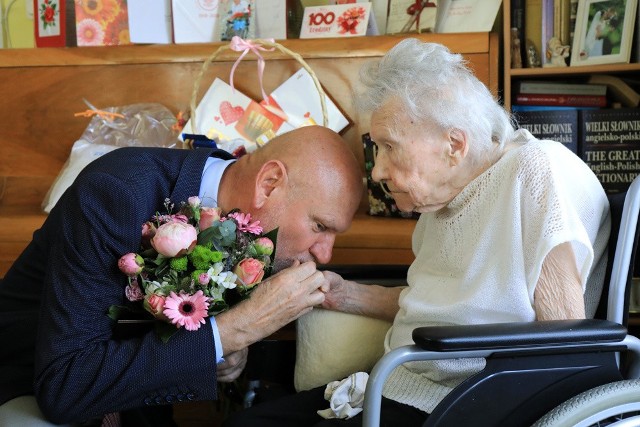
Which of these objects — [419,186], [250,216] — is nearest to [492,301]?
[419,186]

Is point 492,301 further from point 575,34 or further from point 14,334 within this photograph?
point 575,34

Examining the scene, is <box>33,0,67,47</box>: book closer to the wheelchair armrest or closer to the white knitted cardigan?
the white knitted cardigan

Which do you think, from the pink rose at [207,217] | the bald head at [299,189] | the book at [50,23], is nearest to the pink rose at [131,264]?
the pink rose at [207,217]

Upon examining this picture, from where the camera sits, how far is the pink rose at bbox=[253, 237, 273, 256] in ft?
5.50

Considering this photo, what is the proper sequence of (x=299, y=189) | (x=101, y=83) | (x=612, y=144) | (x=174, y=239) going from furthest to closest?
(x=101, y=83) → (x=612, y=144) → (x=299, y=189) → (x=174, y=239)

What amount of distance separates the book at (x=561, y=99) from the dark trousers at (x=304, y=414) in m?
1.52

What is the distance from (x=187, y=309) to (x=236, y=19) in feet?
6.18

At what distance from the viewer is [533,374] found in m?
1.42

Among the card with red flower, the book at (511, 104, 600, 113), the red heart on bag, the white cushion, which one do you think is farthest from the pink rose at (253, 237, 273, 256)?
the card with red flower

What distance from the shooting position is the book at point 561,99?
287 cm

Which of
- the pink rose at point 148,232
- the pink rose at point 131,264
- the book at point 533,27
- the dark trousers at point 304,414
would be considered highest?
the book at point 533,27

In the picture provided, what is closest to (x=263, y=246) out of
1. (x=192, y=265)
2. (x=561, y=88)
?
(x=192, y=265)

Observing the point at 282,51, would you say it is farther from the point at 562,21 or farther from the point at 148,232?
the point at 148,232

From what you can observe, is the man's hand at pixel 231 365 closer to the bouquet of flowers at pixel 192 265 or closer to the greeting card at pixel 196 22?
the bouquet of flowers at pixel 192 265
